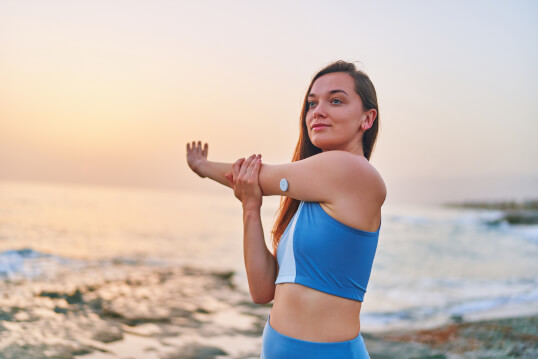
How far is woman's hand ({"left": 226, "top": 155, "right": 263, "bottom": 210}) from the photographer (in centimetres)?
219

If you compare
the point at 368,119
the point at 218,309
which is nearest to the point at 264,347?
the point at 368,119

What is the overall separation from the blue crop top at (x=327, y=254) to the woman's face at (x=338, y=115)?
385 millimetres

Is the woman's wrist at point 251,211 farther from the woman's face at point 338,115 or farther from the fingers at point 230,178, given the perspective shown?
the woman's face at point 338,115

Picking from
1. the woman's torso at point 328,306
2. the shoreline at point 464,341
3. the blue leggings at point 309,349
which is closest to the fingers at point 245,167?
the woman's torso at point 328,306

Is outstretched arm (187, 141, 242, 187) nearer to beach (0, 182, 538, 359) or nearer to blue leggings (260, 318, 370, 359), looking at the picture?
blue leggings (260, 318, 370, 359)

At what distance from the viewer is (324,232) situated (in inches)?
75.9

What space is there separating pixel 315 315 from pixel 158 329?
507 cm

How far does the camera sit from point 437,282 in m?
12.7

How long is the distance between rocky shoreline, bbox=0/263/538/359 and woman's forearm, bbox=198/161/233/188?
368 cm

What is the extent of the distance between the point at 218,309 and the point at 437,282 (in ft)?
23.9

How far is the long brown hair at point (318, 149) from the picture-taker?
226 cm

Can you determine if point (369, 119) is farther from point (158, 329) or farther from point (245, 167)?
point (158, 329)

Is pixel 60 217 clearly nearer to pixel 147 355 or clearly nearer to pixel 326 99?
pixel 147 355

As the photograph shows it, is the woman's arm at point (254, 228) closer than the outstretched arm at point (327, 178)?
No
